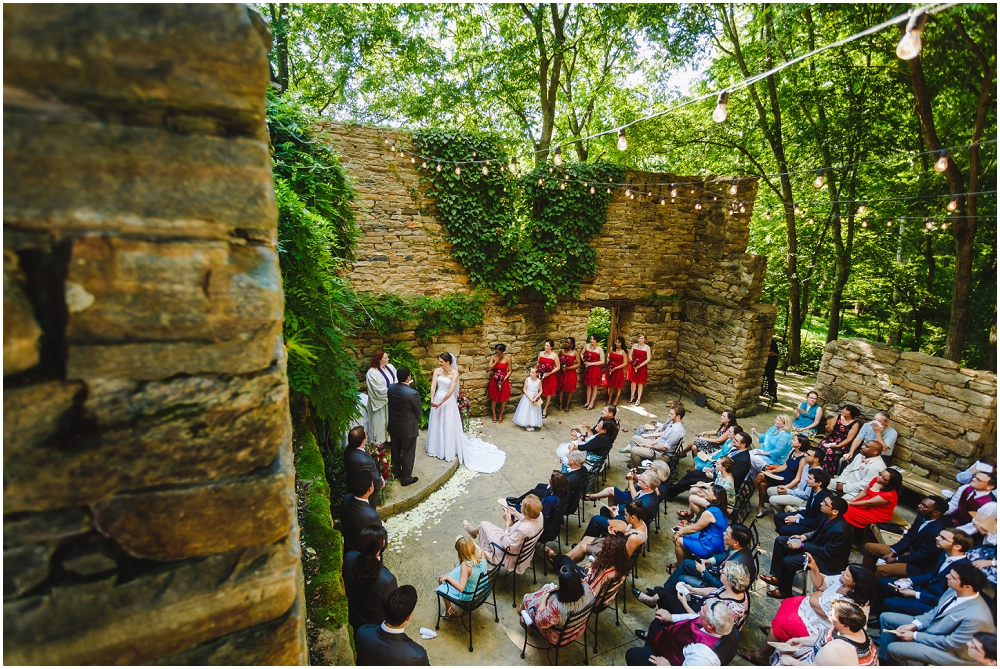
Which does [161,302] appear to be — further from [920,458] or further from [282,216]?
[920,458]

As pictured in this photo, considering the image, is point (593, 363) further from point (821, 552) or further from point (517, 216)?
point (821, 552)

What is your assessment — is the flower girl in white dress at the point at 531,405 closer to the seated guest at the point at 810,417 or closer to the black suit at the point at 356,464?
the black suit at the point at 356,464

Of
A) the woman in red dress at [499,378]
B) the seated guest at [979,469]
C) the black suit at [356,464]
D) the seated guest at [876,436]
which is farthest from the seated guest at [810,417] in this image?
the black suit at [356,464]

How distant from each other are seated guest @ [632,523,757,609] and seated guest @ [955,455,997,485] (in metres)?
3.20

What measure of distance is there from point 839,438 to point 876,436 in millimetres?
424

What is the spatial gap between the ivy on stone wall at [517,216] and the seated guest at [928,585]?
18.9ft

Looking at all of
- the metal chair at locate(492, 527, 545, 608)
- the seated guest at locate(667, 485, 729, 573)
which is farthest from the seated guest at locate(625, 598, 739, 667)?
the metal chair at locate(492, 527, 545, 608)

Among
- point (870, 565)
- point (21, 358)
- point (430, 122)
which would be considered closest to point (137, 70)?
point (21, 358)

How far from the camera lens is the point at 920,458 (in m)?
6.46

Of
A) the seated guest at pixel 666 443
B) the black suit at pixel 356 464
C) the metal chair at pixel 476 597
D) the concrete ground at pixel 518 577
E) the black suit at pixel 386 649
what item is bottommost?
the concrete ground at pixel 518 577

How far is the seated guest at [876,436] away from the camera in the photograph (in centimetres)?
614

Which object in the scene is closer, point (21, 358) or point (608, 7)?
point (21, 358)

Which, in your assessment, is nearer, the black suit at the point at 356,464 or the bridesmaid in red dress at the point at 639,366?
the black suit at the point at 356,464

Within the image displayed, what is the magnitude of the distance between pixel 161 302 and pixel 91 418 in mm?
250
